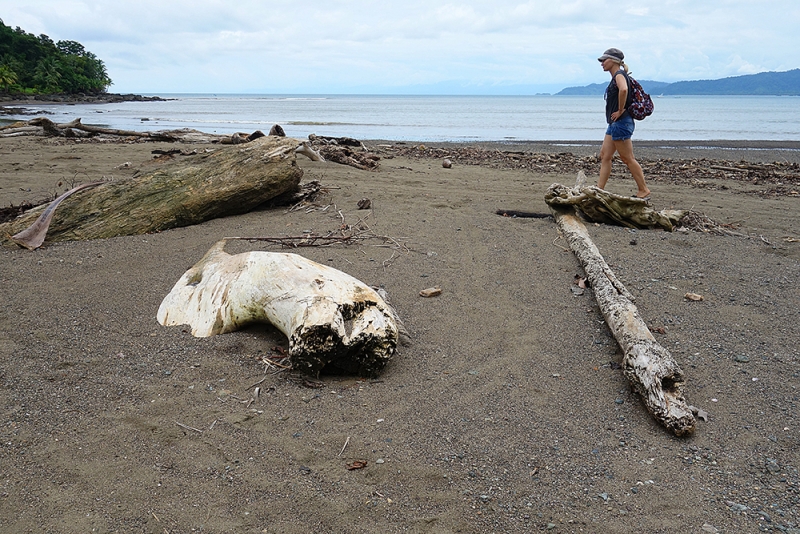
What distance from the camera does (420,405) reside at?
2.96 metres

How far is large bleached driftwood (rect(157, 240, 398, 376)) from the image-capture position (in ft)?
10.0

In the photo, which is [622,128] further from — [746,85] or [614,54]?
[746,85]

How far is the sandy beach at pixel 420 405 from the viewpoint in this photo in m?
2.22

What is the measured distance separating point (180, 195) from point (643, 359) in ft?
16.8

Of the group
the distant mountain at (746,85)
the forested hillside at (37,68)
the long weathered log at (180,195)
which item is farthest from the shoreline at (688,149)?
the distant mountain at (746,85)

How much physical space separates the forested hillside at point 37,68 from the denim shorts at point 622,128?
69.4m

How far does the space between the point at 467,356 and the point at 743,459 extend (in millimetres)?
1539

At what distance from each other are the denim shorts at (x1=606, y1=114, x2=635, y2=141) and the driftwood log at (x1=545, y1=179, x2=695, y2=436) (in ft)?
9.32

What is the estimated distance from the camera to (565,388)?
3168mm

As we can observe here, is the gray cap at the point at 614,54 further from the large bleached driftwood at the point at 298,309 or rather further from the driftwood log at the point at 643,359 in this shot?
the large bleached driftwood at the point at 298,309

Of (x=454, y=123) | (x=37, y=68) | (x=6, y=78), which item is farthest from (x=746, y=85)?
(x=6, y=78)

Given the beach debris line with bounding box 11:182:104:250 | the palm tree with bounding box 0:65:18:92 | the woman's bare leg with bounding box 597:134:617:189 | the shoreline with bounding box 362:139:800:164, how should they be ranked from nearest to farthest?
the beach debris line with bounding box 11:182:104:250, the woman's bare leg with bounding box 597:134:617:189, the shoreline with bounding box 362:139:800:164, the palm tree with bounding box 0:65:18:92

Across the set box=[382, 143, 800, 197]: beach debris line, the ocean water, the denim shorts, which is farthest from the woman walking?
the ocean water

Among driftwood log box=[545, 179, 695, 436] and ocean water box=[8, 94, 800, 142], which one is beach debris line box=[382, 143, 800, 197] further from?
ocean water box=[8, 94, 800, 142]
